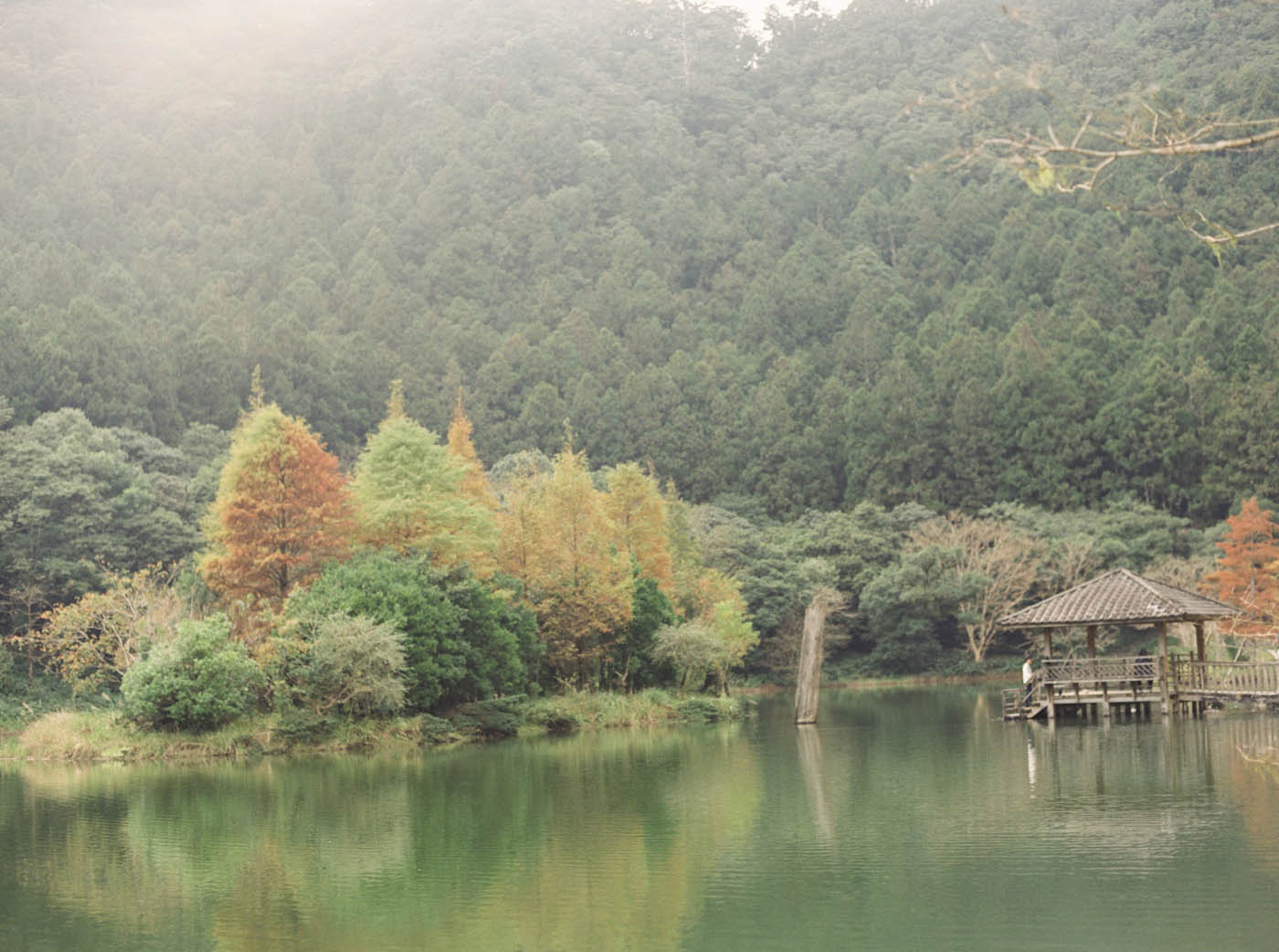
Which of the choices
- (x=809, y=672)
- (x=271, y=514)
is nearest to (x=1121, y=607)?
(x=809, y=672)

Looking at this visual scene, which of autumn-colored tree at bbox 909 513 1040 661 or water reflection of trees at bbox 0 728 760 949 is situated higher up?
autumn-colored tree at bbox 909 513 1040 661

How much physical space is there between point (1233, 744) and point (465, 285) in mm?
76929

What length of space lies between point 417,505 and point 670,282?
69397 mm

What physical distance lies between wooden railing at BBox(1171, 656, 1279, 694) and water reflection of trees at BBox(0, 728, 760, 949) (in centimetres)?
1109

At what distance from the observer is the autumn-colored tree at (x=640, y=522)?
3600 cm

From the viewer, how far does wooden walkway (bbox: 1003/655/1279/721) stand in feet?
92.1

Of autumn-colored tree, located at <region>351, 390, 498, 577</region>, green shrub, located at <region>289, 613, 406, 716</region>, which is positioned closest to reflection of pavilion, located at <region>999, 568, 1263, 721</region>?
autumn-colored tree, located at <region>351, 390, 498, 577</region>

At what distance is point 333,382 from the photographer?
75938 mm

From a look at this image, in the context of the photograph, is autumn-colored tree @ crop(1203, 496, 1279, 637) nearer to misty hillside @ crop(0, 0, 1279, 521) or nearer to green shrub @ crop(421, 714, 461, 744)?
misty hillside @ crop(0, 0, 1279, 521)

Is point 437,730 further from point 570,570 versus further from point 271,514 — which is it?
point 570,570

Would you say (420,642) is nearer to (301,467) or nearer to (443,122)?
(301,467)

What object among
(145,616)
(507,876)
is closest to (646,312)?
(145,616)

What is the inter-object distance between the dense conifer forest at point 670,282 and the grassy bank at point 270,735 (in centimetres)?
1484

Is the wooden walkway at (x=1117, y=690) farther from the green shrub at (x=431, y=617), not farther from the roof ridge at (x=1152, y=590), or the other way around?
the green shrub at (x=431, y=617)
